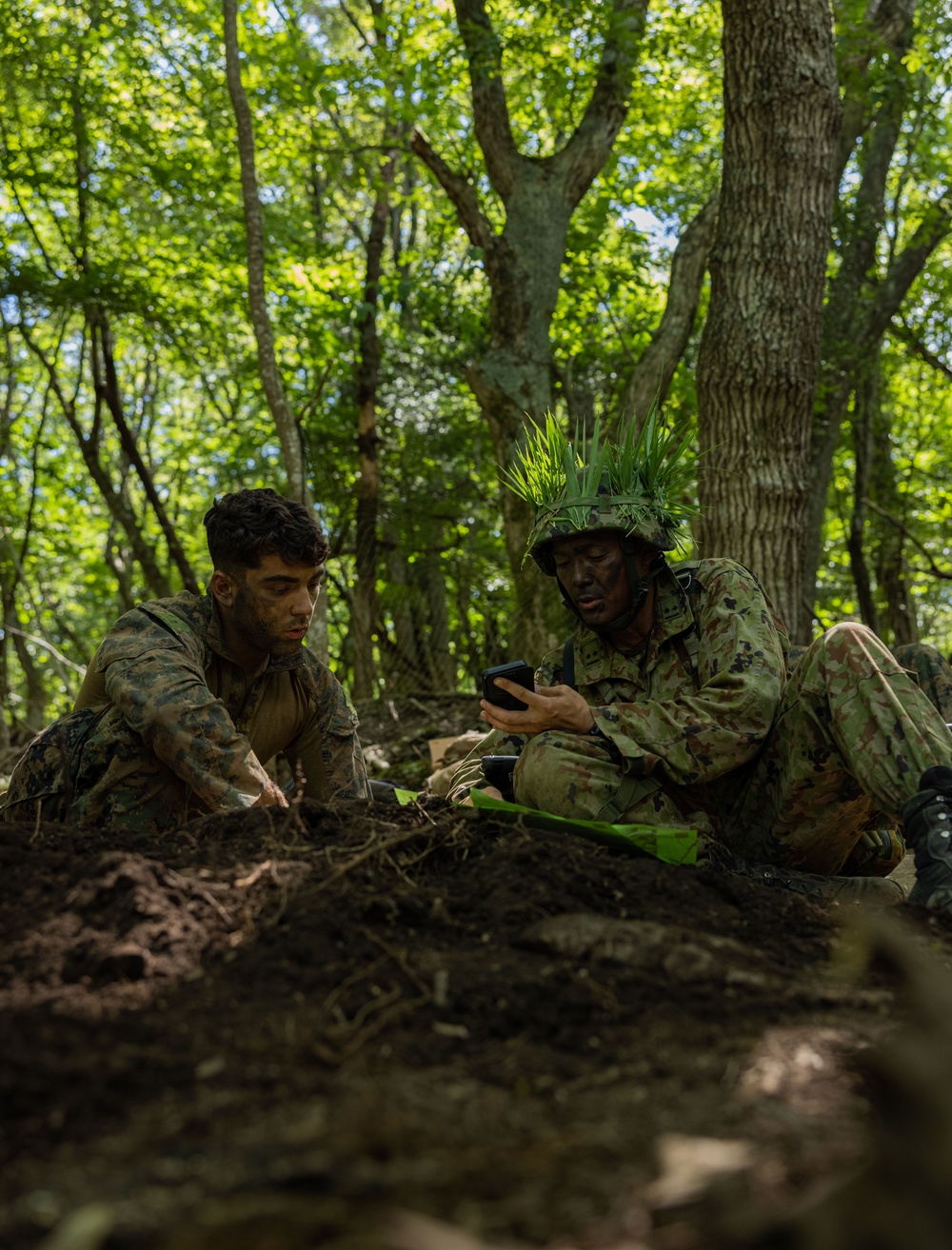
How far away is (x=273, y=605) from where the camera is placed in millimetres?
4129

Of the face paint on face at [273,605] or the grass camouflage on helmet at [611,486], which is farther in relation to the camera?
the face paint on face at [273,605]

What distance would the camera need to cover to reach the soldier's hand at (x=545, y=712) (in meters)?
3.68

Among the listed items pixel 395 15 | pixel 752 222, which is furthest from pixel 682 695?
pixel 395 15

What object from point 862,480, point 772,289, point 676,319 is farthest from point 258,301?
point 862,480

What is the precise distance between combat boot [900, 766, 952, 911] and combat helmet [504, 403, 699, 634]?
1312mm

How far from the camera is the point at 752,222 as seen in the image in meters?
5.37

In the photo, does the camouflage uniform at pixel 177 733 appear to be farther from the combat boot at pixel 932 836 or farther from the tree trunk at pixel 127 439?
the tree trunk at pixel 127 439

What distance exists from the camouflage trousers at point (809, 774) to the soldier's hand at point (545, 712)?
0.04 m

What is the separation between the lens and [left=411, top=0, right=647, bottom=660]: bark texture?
26.0 ft

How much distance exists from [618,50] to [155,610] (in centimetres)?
680

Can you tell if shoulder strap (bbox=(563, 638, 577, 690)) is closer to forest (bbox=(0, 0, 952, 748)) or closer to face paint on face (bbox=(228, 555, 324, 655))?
face paint on face (bbox=(228, 555, 324, 655))

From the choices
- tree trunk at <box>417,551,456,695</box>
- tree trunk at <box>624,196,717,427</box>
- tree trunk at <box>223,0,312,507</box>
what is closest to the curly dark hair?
tree trunk at <box>223,0,312,507</box>

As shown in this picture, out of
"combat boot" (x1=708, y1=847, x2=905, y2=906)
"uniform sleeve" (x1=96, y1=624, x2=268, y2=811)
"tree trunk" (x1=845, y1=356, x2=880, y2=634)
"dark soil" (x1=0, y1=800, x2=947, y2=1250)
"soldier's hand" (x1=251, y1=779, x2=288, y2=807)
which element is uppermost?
"tree trunk" (x1=845, y1=356, x2=880, y2=634)

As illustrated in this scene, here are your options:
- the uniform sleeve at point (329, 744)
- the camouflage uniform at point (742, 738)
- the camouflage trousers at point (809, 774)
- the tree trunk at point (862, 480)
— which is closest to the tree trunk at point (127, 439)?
the uniform sleeve at point (329, 744)
